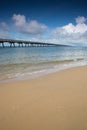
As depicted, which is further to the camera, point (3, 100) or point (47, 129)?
point (3, 100)

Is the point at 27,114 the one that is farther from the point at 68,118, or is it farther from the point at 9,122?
the point at 68,118

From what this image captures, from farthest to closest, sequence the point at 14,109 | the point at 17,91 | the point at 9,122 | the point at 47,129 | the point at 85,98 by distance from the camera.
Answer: the point at 17,91, the point at 85,98, the point at 14,109, the point at 9,122, the point at 47,129

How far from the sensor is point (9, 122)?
7.92 ft

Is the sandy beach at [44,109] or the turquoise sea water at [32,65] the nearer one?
the sandy beach at [44,109]

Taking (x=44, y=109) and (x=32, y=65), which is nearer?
(x=44, y=109)

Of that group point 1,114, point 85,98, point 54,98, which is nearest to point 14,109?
point 1,114

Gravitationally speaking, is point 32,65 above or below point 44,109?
below

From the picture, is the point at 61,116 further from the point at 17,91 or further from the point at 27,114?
the point at 17,91

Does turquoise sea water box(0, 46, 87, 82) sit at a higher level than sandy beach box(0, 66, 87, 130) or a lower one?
lower

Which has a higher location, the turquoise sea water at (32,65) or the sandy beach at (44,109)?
the sandy beach at (44,109)

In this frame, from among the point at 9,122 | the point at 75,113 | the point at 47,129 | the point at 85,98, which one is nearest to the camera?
the point at 47,129

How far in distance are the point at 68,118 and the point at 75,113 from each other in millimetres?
262

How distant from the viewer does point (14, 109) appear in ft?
9.45

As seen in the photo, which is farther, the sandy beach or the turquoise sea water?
the turquoise sea water
